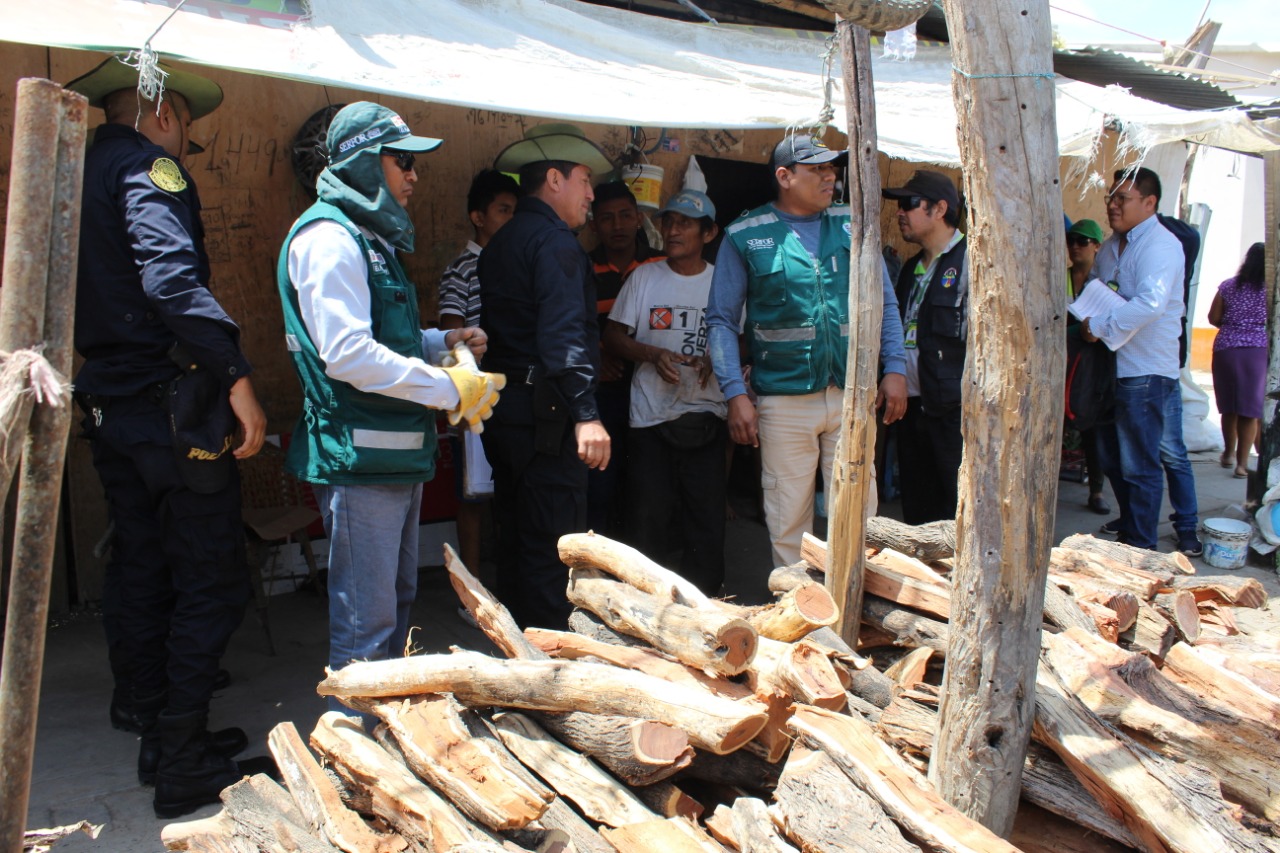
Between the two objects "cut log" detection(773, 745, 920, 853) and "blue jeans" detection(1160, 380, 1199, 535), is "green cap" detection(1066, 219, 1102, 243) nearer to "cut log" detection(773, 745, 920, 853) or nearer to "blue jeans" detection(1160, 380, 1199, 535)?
"blue jeans" detection(1160, 380, 1199, 535)

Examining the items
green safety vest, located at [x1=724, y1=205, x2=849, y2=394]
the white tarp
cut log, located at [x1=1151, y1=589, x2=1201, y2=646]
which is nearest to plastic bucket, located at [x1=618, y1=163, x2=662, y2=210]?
the white tarp

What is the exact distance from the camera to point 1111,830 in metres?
2.31

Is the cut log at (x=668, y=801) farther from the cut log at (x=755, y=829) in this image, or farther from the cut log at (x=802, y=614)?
the cut log at (x=802, y=614)

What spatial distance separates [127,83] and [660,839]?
3.07 m

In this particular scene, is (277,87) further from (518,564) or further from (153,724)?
(153,724)

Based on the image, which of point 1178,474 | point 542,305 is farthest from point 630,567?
point 1178,474

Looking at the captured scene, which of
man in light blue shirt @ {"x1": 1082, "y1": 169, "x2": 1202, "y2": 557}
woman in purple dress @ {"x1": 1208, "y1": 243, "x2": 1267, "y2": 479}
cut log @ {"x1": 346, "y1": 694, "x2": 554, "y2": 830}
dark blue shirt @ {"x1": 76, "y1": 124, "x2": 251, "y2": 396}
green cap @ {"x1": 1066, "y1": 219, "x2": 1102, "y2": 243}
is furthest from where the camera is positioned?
woman in purple dress @ {"x1": 1208, "y1": 243, "x2": 1267, "y2": 479}

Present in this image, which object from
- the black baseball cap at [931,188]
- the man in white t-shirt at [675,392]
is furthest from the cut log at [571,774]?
the black baseball cap at [931,188]

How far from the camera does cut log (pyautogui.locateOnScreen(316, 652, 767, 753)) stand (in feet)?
7.72

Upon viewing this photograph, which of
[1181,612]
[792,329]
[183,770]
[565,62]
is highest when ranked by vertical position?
[565,62]

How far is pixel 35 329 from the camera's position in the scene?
6.59ft

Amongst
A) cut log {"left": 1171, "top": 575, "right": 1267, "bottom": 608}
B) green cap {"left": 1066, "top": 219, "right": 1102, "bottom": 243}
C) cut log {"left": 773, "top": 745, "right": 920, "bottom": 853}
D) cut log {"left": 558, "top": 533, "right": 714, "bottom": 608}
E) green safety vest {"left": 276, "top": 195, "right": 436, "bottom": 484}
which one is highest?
green cap {"left": 1066, "top": 219, "right": 1102, "bottom": 243}

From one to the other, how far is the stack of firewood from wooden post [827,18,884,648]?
40 centimetres

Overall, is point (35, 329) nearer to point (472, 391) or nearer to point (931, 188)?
point (472, 391)
